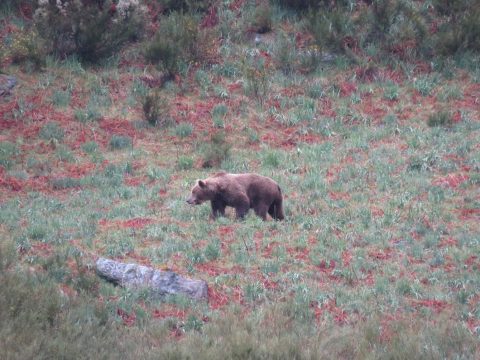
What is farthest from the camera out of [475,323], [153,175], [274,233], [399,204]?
[153,175]

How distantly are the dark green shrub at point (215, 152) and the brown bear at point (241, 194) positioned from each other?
12.0 feet

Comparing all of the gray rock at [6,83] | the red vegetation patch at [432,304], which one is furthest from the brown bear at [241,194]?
the gray rock at [6,83]

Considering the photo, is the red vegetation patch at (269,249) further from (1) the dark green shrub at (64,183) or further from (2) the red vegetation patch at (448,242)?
(1) the dark green shrub at (64,183)

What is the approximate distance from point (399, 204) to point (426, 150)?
359 cm

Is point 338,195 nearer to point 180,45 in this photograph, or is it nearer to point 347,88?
point 347,88

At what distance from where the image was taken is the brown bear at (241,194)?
534 inches

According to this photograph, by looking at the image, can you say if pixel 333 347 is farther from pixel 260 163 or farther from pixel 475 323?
pixel 260 163

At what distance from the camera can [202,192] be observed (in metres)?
13.8

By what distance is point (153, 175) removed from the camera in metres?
16.9

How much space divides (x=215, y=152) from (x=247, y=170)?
3.15 ft

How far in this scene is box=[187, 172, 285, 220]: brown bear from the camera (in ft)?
44.5

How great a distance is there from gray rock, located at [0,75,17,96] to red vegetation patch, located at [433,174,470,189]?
1073 cm

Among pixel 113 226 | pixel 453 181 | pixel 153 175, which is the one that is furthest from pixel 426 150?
pixel 113 226

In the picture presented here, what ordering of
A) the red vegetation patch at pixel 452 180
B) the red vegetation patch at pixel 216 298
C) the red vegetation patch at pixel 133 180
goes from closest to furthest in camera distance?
the red vegetation patch at pixel 216 298 < the red vegetation patch at pixel 452 180 < the red vegetation patch at pixel 133 180
